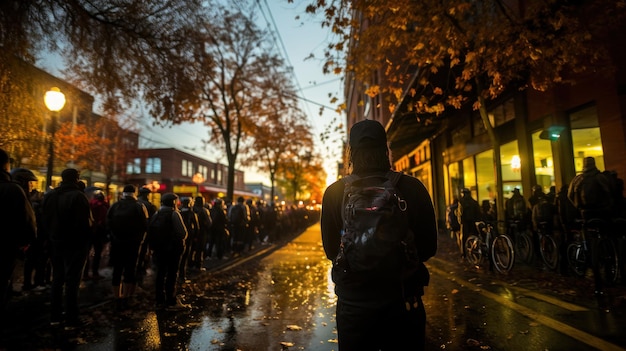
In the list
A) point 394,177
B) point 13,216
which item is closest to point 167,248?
point 13,216

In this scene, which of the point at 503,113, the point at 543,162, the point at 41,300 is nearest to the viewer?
the point at 41,300

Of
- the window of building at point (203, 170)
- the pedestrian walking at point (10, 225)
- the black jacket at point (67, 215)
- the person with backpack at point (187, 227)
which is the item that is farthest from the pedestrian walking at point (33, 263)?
the window of building at point (203, 170)

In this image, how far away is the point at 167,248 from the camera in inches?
238

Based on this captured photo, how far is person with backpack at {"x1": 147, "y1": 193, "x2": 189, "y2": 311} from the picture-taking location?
603 cm

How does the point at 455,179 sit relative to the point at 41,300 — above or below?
above

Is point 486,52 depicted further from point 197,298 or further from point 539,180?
point 197,298

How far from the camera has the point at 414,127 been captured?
1745 centimetres

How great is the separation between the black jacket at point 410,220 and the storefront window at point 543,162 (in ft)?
34.0

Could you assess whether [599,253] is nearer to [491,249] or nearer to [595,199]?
[595,199]

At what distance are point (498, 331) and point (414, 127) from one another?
45.1 feet

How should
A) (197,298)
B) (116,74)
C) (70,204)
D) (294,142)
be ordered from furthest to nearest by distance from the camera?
(294,142) < (116,74) < (197,298) < (70,204)

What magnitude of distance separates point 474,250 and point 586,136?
13.1ft

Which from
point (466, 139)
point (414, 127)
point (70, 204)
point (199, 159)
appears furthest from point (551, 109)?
point (199, 159)

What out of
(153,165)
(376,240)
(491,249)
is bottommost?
(491,249)
